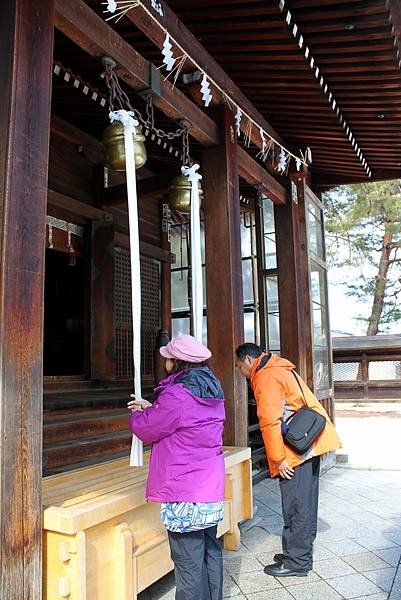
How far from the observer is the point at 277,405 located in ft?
11.9

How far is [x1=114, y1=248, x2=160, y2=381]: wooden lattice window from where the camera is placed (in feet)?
24.0

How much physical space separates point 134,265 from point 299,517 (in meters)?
2.10

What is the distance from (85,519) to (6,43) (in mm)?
2332

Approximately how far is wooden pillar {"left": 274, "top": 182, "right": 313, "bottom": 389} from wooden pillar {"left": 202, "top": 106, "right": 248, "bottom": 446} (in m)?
1.97

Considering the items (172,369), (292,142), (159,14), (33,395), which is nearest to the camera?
(33,395)

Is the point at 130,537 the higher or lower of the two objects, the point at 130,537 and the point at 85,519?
the lower

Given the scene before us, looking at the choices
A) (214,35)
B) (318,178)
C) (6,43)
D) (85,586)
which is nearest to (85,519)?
(85,586)

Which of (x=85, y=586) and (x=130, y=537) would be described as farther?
(x=130, y=537)

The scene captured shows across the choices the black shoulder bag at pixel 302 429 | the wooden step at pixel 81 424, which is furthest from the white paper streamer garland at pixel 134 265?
the wooden step at pixel 81 424

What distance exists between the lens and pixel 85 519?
2.57 m

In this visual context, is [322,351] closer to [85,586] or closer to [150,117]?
[150,117]

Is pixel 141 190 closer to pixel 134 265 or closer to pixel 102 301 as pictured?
pixel 102 301

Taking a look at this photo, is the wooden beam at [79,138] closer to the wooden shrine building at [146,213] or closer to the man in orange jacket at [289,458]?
the wooden shrine building at [146,213]

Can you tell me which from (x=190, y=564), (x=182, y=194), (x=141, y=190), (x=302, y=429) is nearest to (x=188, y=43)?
(x=182, y=194)
